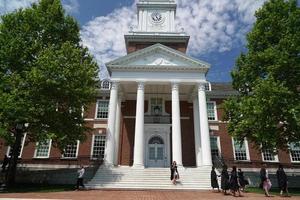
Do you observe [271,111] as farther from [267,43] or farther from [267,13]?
[267,13]

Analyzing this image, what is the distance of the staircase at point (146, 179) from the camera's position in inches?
730

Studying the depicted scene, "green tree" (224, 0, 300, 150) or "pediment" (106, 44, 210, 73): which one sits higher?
"pediment" (106, 44, 210, 73)

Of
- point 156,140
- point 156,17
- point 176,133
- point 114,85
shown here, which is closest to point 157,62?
point 114,85

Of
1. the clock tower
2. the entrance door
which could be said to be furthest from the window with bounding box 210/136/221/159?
the clock tower

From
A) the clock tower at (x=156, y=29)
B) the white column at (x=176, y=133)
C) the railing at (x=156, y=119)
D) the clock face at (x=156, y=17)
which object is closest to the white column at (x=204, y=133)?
the white column at (x=176, y=133)

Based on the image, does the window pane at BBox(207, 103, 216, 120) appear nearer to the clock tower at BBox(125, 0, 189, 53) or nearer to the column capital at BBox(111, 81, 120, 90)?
the clock tower at BBox(125, 0, 189, 53)

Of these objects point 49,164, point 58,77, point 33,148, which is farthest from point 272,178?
point 33,148

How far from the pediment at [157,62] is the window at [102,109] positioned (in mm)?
6994

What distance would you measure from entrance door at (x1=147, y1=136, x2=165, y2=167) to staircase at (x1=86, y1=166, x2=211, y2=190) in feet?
21.1

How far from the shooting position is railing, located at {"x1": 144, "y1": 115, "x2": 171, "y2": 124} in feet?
95.9

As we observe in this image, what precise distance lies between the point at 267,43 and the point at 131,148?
56.2ft

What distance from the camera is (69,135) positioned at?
18688 millimetres

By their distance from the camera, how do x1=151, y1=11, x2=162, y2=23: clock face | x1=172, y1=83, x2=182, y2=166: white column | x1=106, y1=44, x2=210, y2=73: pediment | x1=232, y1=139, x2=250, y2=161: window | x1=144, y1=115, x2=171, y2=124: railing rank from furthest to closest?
x1=151, y1=11, x2=162, y2=23: clock face < x1=232, y1=139, x2=250, y2=161: window < x1=144, y1=115, x2=171, y2=124: railing < x1=106, y1=44, x2=210, y2=73: pediment < x1=172, y1=83, x2=182, y2=166: white column

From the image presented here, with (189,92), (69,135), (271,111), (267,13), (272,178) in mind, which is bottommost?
(272,178)
